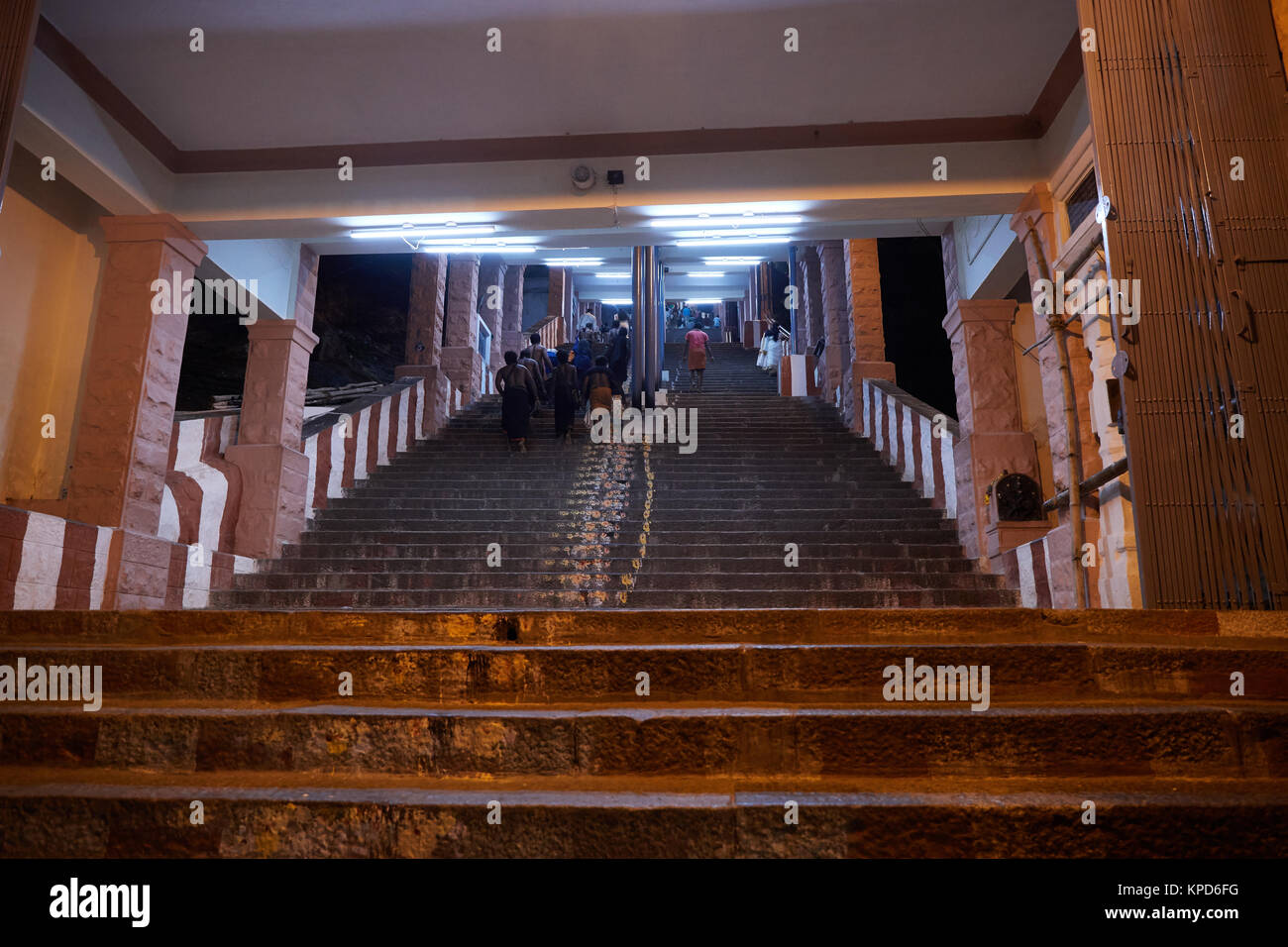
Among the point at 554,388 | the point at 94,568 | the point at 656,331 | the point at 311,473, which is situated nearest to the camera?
the point at 94,568

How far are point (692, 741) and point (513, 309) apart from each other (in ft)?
59.4

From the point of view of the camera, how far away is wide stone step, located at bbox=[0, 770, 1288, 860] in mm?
1780

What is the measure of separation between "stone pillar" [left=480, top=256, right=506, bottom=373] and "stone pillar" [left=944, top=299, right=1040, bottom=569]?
11.5 metres

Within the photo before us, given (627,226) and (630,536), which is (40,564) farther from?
(627,226)

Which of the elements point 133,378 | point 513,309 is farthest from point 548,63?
point 513,309

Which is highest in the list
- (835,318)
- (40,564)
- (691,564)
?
(835,318)

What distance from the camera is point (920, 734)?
212 centimetres

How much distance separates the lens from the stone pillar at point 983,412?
6.97m

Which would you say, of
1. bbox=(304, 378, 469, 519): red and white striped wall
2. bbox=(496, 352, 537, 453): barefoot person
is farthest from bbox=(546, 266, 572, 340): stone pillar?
bbox=(496, 352, 537, 453): barefoot person

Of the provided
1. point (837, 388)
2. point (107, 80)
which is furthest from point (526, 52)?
point (837, 388)

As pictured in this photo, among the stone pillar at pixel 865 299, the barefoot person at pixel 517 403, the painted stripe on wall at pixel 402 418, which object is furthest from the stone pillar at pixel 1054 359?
the painted stripe on wall at pixel 402 418

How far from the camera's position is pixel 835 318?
42.5ft

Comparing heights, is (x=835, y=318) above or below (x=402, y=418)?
above

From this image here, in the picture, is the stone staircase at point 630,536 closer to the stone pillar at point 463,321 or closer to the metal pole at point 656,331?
the metal pole at point 656,331
